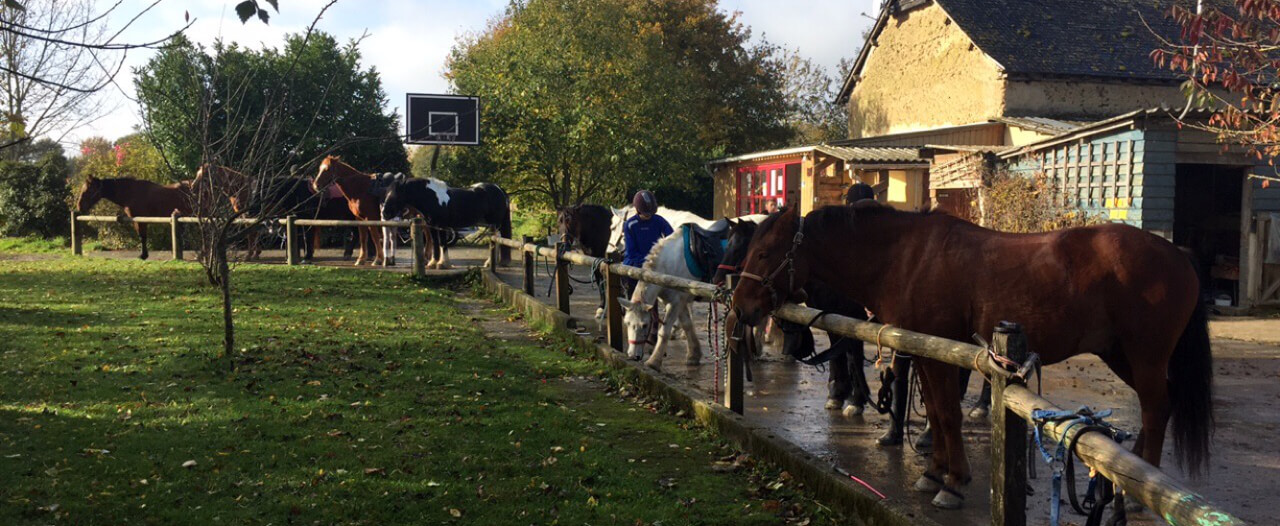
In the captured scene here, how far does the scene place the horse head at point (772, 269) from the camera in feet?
16.6

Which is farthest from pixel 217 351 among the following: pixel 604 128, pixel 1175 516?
pixel 604 128

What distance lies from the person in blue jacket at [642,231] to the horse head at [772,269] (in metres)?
4.04

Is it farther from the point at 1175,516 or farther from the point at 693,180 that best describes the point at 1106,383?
the point at 693,180

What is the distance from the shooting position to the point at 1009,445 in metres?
3.30

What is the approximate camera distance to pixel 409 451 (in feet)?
17.9

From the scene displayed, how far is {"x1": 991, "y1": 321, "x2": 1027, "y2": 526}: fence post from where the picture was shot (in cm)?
326

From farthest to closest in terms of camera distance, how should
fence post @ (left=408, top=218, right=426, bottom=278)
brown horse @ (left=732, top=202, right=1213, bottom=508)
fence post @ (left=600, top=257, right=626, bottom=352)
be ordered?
fence post @ (left=408, top=218, right=426, bottom=278) < fence post @ (left=600, top=257, right=626, bottom=352) < brown horse @ (left=732, top=202, right=1213, bottom=508)

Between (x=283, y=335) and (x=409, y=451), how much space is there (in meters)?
4.74

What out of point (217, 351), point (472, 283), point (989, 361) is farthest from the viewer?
point (472, 283)

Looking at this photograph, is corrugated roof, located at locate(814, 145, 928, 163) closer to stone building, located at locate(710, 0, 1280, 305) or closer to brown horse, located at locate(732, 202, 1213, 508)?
stone building, located at locate(710, 0, 1280, 305)

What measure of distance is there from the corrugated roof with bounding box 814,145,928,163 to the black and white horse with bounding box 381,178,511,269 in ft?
23.0

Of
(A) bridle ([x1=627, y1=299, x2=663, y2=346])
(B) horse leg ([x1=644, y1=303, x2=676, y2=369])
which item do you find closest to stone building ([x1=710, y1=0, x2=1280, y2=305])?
(A) bridle ([x1=627, y1=299, x2=663, y2=346])

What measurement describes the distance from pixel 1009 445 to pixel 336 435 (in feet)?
13.2

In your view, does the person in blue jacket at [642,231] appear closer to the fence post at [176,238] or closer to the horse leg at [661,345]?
the horse leg at [661,345]
